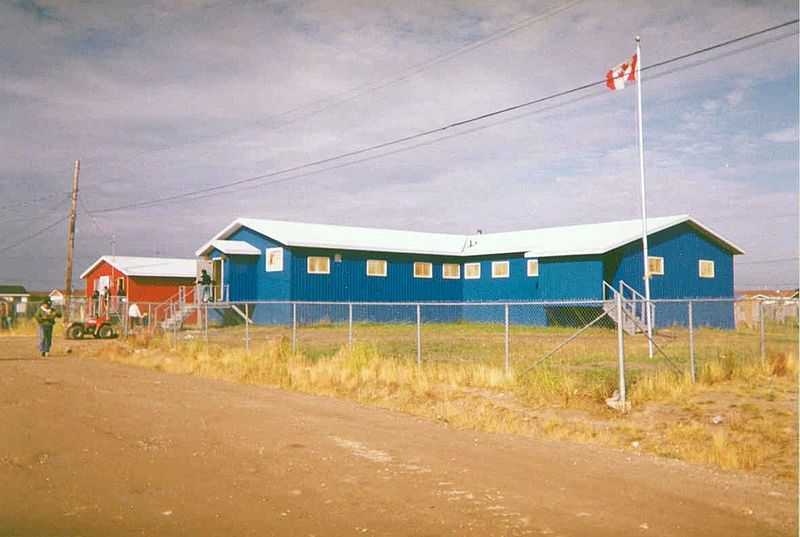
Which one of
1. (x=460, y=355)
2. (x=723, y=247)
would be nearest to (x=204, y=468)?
(x=460, y=355)

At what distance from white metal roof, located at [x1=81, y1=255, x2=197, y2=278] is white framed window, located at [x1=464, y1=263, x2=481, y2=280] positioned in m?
19.5

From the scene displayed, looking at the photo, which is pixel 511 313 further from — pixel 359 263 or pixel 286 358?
pixel 286 358

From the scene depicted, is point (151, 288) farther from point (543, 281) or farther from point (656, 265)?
point (656, 265)

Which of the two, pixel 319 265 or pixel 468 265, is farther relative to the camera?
pixel 468 265

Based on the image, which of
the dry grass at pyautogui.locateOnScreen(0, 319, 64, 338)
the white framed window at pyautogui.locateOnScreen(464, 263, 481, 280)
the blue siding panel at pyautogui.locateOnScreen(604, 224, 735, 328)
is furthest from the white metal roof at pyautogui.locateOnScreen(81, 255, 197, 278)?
the blue siding panel at pyautogui.locateOnScreen(604, 224, 735, 328)

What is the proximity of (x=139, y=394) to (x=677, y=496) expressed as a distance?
1075cm

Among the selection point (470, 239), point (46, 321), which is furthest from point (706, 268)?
point (46, 321)

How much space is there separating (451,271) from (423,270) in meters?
2.08

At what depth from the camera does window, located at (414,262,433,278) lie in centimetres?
3941

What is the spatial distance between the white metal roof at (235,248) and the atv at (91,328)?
270 inches

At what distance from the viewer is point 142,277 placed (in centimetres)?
4819

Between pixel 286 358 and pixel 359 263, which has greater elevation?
pixel 359 263

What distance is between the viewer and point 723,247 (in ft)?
122

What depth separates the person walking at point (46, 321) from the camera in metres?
21.8
